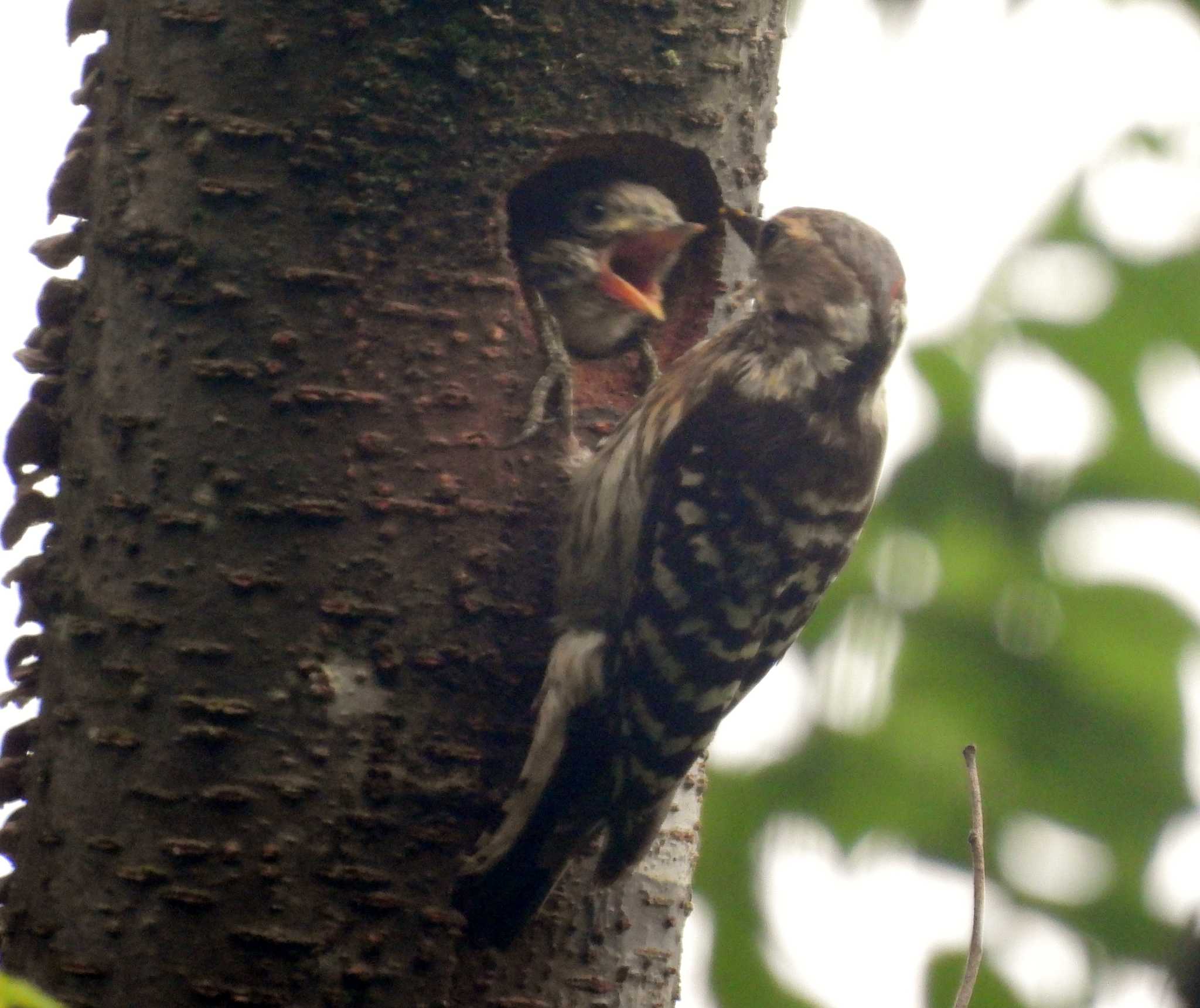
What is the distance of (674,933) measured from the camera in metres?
2.32

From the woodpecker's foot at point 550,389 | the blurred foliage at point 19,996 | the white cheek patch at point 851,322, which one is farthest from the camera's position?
the white cheek patch at point 851,322

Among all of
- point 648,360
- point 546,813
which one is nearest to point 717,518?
point 648,360

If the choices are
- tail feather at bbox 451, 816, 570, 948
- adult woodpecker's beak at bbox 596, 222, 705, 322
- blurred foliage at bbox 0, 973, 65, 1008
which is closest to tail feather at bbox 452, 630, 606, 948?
tail feather at bbox 451, 816, 570, 948

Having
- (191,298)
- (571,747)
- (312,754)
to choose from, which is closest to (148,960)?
(312,754)

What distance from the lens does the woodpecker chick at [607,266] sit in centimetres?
262

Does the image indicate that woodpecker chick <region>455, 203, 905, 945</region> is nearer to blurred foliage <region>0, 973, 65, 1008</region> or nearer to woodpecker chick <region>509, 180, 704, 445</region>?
woodpecker chick <region>509, 180, 704, 445</region>

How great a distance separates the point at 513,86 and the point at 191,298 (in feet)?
1.79

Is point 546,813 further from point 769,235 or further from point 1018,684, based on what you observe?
point 769,235

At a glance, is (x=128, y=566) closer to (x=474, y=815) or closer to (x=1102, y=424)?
(x=474, y=815)

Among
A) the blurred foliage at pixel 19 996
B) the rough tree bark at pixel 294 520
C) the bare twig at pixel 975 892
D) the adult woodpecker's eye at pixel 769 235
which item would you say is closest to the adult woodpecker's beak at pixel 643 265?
the adult woodpecker's eye at pixel 769 235

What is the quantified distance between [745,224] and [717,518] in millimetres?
467

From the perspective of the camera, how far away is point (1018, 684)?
Result: 2174 millimetres

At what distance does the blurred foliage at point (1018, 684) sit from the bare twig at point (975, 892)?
404 mm

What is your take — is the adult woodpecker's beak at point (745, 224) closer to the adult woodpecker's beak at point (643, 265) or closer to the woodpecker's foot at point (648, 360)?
the adult woodpecker's beak at point (643, 265)
